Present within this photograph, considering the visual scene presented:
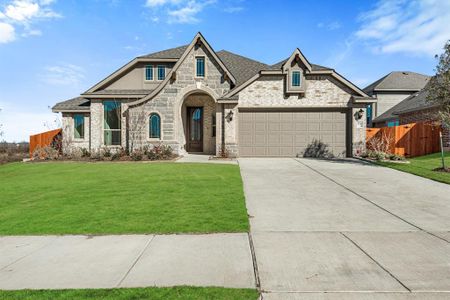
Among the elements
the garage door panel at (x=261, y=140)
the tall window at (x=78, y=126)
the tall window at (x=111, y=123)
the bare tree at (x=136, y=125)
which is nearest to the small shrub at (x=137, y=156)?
the bare tree at (x=136, y=125)

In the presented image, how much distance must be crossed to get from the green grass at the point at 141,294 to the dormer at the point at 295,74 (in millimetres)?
15090

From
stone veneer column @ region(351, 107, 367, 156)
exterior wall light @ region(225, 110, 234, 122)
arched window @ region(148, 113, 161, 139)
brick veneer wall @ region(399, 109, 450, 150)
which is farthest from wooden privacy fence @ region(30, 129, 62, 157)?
brick veneer wall @ region(399, 109, 450, 150)

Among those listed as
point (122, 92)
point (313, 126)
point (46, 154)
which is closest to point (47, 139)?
point (46, 154)

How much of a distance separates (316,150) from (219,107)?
7035 mm

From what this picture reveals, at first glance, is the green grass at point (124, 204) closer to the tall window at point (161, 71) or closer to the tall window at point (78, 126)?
the tall window at point (78, 126)

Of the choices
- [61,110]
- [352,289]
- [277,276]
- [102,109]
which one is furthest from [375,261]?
[61,110]

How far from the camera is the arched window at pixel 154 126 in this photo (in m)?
17.7

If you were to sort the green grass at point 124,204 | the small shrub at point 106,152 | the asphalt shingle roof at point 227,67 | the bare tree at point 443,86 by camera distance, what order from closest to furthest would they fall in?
the green grass at point 124,204, the bare tree at point 443,86, the small shrub at point 106,152, the asphalt shingle roof at point 227,67

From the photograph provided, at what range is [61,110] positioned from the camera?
19.3 meters

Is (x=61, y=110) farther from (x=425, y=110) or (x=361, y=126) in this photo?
→ (x=425, y=110)

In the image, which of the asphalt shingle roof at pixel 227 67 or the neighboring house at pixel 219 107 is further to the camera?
the asphalt shingle roof at pixel 227 67

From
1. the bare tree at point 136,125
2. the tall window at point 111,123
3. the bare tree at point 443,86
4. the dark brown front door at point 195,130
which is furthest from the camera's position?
the dark brown front door at point 195,130

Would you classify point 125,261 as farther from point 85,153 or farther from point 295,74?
point 85,153

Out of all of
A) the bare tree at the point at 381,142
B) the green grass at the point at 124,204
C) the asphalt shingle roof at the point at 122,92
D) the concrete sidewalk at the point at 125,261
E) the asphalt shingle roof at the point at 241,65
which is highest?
the asphalt shingle roof at the point at 241,65
